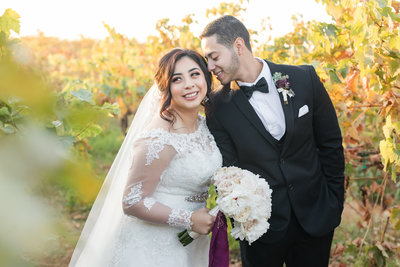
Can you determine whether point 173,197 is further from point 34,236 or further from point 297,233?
point 34,236

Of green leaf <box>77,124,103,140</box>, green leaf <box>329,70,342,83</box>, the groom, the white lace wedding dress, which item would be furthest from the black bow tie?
green leaf <box>77,124,103,140</box>

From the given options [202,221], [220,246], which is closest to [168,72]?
[202,221]

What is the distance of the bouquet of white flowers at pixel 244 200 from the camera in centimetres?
211

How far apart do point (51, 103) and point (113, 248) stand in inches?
81.8

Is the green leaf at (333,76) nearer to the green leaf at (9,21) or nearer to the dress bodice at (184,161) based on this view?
the dress bodice at (184,161)

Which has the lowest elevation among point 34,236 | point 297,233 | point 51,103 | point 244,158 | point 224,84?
point 297,233

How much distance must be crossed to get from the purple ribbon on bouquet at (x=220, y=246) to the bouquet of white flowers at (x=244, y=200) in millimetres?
93

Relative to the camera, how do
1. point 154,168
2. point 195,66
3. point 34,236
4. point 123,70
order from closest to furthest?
point 34,236, point 154,168, point 195,66, point 123,70

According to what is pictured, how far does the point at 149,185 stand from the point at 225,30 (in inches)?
42.7

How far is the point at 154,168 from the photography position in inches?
87.5

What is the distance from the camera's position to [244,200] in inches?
83.2

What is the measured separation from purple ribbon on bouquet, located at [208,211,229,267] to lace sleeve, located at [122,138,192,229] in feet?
0.59

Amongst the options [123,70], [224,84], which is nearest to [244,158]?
[224,84]

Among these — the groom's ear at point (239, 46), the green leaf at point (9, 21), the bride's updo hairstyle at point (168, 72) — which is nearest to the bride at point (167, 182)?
the bride's updo hairstyle at point (168, 72)
